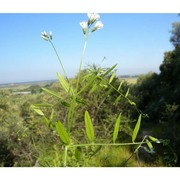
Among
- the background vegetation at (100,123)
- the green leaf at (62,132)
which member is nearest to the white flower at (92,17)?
the green leaf at (62,132)

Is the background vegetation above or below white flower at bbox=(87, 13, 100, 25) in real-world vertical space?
below

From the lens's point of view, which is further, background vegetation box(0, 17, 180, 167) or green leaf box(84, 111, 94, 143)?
background vegetation box(0, 17, 180, 167)

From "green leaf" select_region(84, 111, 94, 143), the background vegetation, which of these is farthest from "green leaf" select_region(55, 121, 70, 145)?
the background vegetation

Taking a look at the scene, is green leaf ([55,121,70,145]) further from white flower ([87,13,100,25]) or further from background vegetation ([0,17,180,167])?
background vegetation ([0,17,180,167])

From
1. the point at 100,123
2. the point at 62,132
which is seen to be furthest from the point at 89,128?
the point at 100,123

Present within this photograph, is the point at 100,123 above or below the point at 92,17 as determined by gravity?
below

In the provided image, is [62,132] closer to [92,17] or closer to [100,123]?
[92,17]

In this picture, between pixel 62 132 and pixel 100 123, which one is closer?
pixel 62 132

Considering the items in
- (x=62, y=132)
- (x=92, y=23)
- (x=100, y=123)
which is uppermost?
(x=92, y=23)

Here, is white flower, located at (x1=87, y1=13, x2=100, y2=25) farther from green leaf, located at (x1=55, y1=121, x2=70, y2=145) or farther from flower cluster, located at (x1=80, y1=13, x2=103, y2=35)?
green leaf, located at (x1=55, y1=121, x2=70, y2=145)

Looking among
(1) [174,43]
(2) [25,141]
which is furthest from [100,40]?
(1) [174,43]

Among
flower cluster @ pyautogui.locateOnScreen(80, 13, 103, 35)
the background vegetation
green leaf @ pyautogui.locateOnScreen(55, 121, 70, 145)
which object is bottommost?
the background vegetation
